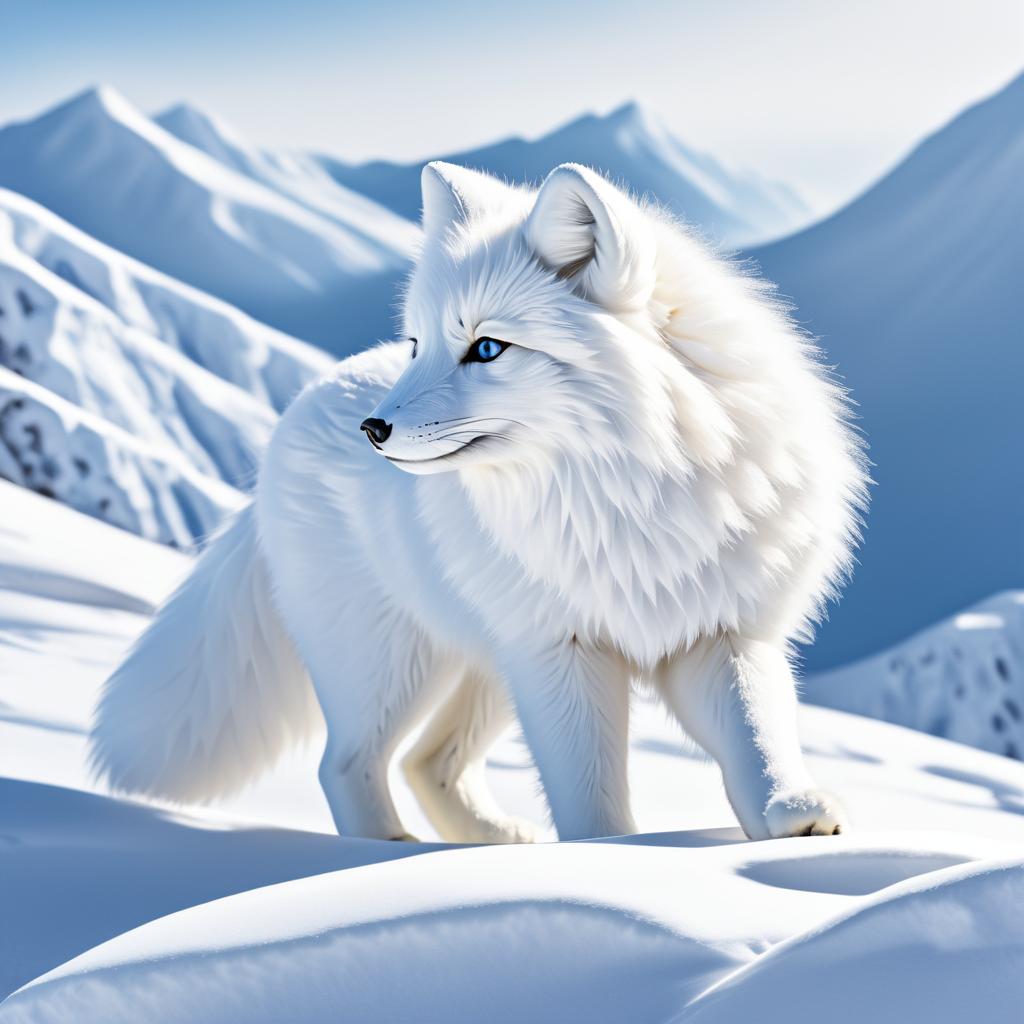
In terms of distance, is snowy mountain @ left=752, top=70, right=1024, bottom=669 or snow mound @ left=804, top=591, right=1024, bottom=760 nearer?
snow mound @ left=804, top=591, right=1024, bottom=760

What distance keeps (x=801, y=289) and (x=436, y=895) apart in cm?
922

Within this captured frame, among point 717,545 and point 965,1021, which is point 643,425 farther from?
point 965,1021

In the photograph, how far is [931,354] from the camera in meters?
8.89

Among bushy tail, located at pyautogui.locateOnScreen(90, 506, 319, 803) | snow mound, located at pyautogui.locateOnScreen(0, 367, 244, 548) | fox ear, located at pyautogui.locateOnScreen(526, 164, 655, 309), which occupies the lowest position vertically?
snow mound, located at pyautogui.locateOnScreen(0, 367, 244, 548)

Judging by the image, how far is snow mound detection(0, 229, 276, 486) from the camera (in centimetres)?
697

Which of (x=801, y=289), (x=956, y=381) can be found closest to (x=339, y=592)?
(x=956, y=381)

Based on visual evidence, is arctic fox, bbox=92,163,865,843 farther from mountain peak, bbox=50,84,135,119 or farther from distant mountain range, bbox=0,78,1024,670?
mountain peak, bbox=50,84,135,119

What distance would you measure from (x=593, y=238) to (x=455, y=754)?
110 cm

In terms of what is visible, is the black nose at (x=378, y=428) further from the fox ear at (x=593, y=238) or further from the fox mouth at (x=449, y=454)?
the fox ear at (x=593, y=238)

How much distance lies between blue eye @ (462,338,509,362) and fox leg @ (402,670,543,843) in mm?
865

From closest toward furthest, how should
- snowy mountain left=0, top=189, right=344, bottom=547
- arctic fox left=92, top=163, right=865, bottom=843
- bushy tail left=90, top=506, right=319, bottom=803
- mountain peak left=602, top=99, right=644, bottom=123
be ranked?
arctic fox left=92, top=163, right=865, bottom=843
bushy tail left=90, top=506, right=319, bottom=803
snowy mountain left=0, top=189, right=344, bottom=547
mountain peak left=602, top=99, right=644, bottom=123

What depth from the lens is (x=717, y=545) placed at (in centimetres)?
166

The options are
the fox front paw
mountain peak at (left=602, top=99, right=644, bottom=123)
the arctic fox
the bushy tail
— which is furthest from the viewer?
mountain peak at (left=602, top=99, right=644, bottom=123)

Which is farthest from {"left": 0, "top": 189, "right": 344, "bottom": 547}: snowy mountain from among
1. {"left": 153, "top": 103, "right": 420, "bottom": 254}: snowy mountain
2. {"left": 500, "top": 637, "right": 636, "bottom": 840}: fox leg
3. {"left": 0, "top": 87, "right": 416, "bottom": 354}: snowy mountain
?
{"left": 500, "top": 637, "right": 636, "bottom": 840}: fox leg
